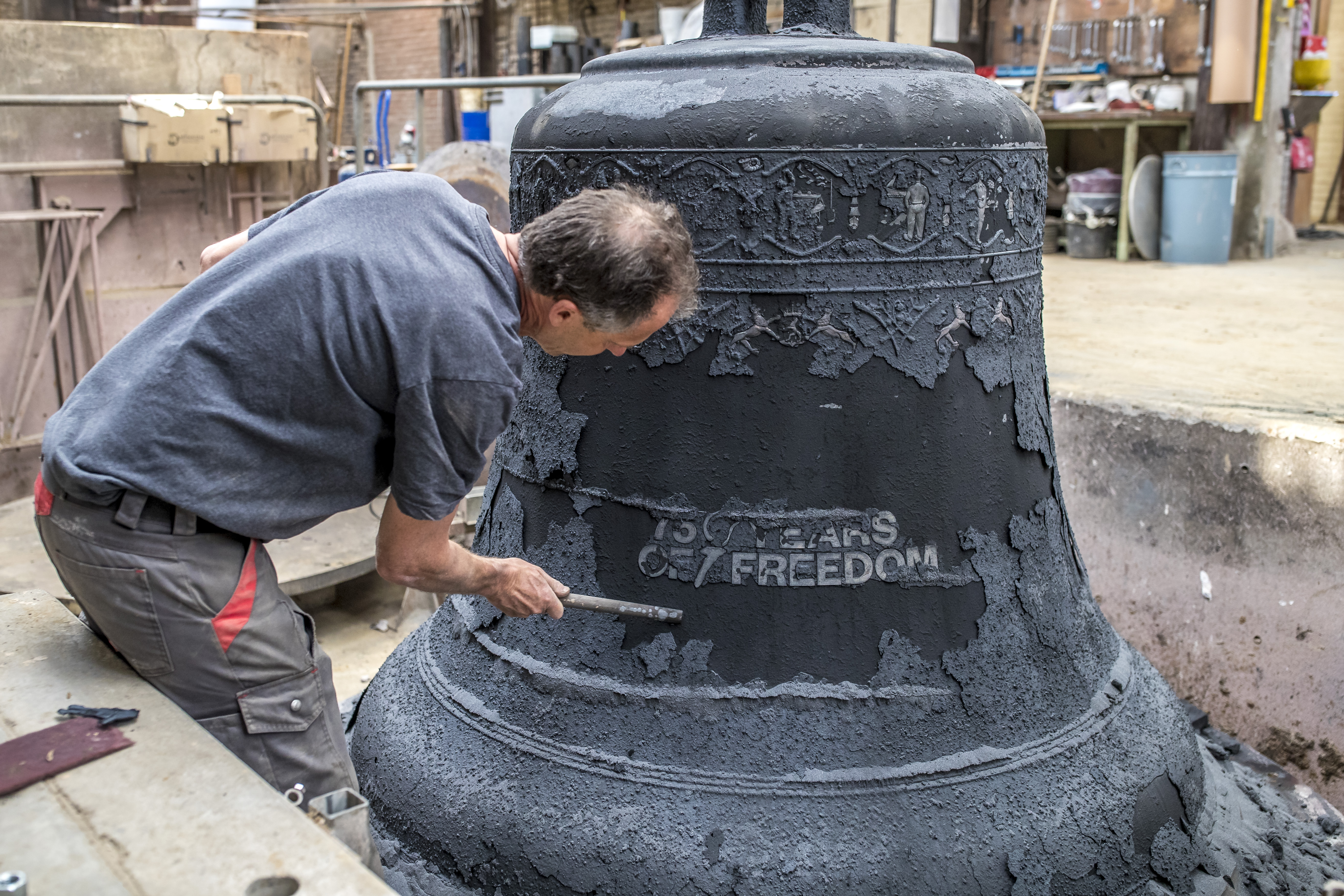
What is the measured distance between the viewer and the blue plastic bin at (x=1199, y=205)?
27.6ft

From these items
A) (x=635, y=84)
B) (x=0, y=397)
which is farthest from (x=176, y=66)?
(x=635, y=84)

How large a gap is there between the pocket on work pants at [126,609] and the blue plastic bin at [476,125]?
9289 millimetres

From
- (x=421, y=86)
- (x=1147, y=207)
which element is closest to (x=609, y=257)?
(x=421, y=86)

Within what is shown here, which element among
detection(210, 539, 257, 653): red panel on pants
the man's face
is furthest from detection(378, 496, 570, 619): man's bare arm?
the man's face

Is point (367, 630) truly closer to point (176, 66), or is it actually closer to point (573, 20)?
point (176, 66)

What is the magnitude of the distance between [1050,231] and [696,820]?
340 inches

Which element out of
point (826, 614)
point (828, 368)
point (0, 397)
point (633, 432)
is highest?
point (828, 368)

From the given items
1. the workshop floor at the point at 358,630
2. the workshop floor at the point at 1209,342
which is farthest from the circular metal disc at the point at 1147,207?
the workshop floor at the point at 358,630

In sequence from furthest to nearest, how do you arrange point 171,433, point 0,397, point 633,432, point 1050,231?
1. point 1050,231
2. point 0,397
3. point 633,432
4. point 171,433

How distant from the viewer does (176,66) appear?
701 cm

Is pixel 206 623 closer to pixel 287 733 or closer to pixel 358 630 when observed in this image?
pixel 287 733

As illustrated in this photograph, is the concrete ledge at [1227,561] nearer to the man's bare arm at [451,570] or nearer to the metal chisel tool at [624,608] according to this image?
the metal chisel tool at [624,608]

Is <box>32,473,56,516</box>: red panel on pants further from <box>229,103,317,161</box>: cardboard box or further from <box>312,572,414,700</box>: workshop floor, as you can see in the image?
<box>229,103,317,161</box>: cardboard box

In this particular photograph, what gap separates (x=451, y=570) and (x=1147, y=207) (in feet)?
27.1
